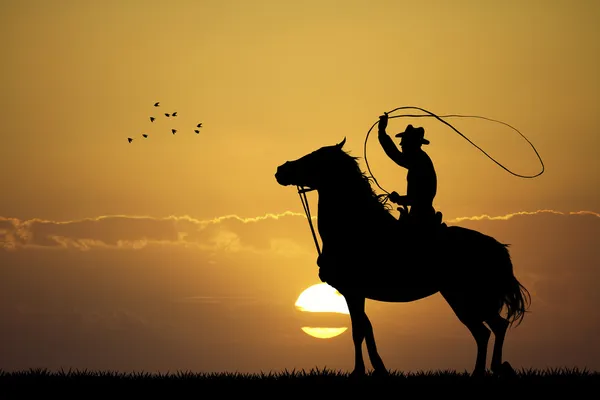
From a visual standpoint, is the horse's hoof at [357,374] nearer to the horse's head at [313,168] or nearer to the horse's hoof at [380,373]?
the horse's hoof at [380,373]

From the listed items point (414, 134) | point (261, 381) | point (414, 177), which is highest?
point (414, 134)

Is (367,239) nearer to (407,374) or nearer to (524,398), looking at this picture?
(407,374)

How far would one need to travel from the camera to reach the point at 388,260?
14414 millimetres

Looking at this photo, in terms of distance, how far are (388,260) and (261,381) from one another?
2733 millimetres

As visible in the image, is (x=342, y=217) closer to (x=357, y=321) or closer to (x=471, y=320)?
(x=357, y=321)

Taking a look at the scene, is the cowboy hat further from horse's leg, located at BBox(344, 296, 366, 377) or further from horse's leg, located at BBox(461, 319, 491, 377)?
horse's leg, located at BBox(461, 319, 491, 377)

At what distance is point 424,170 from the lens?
571 inches

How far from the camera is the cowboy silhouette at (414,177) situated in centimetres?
1442

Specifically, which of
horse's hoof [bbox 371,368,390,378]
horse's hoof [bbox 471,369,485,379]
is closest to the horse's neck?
horse's hoof [bbox 371,368,390,378]

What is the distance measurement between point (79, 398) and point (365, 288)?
15.2 feet

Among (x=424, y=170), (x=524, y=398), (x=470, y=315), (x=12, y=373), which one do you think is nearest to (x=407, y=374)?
(x=470, y=315)

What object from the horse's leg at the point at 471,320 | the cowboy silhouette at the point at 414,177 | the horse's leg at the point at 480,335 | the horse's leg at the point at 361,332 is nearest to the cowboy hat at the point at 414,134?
the cowboy silhouette at the point at 414,177

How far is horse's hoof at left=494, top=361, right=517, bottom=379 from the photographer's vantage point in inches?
555

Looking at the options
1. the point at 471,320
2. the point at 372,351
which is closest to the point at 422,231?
the point at 471,320
